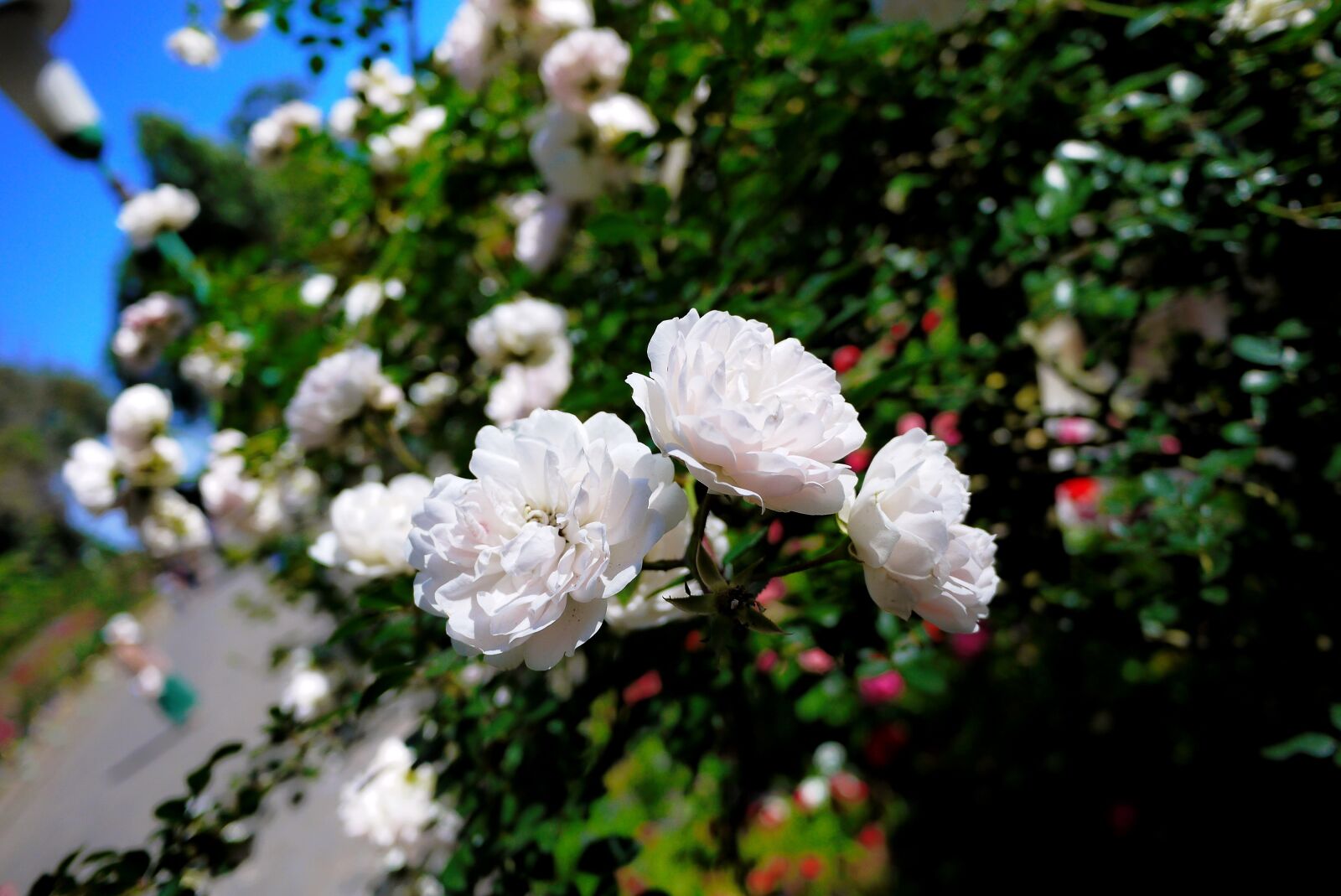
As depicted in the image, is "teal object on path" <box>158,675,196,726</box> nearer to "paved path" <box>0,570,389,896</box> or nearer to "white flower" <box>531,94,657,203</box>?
"paved path" <box>0,570,389,896</box>

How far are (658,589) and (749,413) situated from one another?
0.65ft

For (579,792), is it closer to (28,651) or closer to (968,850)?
(968,850)

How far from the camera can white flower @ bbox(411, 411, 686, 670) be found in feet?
1.31

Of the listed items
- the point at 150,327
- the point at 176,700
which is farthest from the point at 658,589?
the point at 176,700

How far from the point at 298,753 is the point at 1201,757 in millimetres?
2181

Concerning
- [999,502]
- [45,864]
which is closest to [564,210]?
[999,502]

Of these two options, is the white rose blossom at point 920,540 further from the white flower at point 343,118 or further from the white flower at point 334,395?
the white flower at point 343,118

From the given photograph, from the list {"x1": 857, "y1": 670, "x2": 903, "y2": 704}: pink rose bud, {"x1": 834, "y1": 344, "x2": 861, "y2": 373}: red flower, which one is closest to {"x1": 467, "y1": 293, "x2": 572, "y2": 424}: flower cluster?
{"x1": 834, "y1": 344, "x2": 861, "y2": 373}: red flower

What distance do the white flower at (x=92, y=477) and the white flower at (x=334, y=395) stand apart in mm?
842

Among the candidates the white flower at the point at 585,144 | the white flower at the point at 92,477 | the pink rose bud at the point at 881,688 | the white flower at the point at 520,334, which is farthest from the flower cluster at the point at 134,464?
the pink rose bud at the point at 881,688

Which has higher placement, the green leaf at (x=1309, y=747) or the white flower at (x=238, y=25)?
the white flower at (x=238, y=25)

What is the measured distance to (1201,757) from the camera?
189cm

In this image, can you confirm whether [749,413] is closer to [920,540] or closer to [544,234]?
[920,540]

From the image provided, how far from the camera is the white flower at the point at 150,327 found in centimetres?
179
